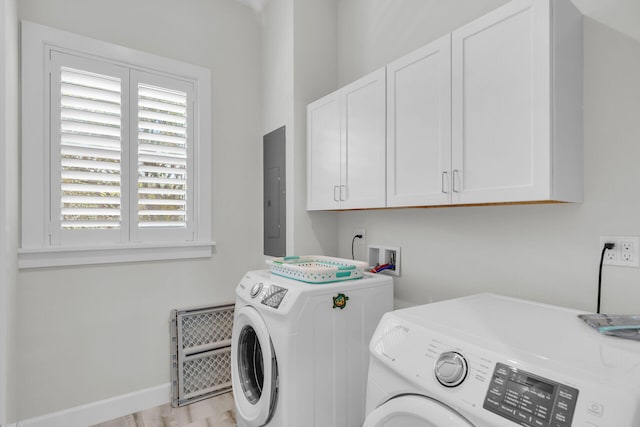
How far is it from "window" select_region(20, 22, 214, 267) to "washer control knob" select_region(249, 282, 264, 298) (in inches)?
33.4

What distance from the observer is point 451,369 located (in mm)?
880

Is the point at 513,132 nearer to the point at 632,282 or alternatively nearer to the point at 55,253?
the point at 632,282

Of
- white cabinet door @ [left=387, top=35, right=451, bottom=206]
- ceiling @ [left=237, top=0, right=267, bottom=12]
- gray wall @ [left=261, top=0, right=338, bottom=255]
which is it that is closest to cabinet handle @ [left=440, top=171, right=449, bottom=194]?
white cabinet door @ [left=387, top=35, right=451, bottom=206]

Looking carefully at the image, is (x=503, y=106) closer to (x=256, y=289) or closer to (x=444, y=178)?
(x=444, y=178)

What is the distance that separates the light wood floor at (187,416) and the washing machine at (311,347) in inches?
16.6

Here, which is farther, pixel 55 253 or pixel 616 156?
pixel 55 253

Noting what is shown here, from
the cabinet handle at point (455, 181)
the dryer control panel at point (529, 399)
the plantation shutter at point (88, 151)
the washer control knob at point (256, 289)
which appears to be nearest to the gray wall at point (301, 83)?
the washer control knob at point (256, 289)

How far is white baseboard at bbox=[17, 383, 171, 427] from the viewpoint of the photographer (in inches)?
80.0

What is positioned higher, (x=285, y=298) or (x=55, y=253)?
(x=55, y=253)

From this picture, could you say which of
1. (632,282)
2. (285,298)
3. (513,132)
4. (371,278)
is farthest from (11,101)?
(632,282)

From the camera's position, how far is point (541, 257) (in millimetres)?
1429

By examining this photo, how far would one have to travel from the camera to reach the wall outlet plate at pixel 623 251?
1172 millimetres

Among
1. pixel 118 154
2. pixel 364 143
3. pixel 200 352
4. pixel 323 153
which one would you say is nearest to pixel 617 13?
pixel 364 143

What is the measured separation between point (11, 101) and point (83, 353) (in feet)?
4.99
